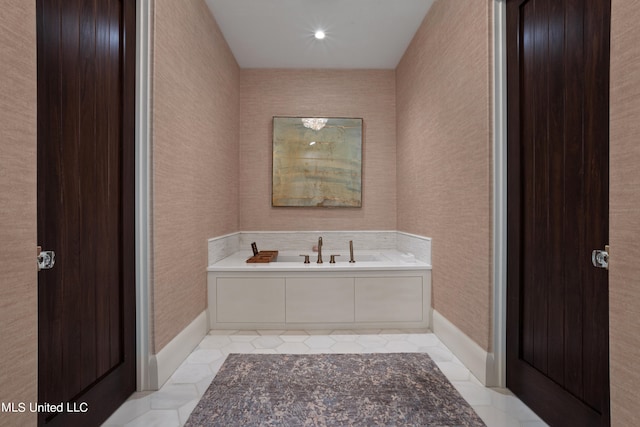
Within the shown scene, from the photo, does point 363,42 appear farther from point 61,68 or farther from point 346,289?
point 61,68

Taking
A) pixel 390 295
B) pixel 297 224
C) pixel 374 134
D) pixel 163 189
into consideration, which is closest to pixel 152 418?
pixel 163 189

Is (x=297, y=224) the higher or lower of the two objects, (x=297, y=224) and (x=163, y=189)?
the lower

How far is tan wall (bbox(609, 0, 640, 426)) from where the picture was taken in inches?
A: 35.2

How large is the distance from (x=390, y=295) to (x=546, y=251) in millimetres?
1387

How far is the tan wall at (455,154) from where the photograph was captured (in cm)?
177

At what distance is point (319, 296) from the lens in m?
2.62

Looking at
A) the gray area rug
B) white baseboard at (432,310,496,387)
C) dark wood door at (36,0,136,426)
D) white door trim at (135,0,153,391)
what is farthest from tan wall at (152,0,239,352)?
white baseboard at (432,310,496,387)

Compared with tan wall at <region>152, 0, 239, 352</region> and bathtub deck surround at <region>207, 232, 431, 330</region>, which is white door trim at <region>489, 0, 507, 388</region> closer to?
bathtub deck surround at <region>207, 232, 431, 330</region>

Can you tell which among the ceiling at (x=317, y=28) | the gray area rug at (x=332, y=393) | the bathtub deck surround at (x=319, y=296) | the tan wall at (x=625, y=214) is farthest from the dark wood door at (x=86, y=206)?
the tan wall at (x=625, y=214)

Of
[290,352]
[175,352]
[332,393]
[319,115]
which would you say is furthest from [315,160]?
[332,393]

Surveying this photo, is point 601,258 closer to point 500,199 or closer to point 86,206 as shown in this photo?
point 500,199

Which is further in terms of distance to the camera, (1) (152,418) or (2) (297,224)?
(2) (297,224)

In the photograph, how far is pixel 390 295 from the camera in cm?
262

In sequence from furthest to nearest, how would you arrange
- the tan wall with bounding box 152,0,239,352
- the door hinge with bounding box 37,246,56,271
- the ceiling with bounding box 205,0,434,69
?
the ceiling with bounding box 205,0,434,69 < the tan wall with bounding box 152,0,239,352 < the door hinge with bounding box 37,246,56,271
